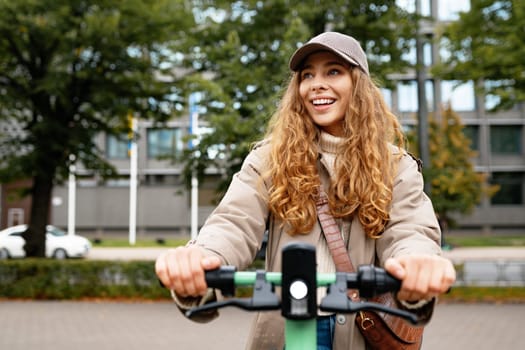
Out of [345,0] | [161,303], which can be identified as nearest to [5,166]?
[161,303]

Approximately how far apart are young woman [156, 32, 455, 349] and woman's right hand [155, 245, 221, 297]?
13cm

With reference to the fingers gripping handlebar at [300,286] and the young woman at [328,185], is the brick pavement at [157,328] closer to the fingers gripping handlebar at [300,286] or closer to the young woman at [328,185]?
the young woman at [328,185]

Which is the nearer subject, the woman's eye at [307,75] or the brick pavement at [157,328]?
the woman's eye at [307,75]

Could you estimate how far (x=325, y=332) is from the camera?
184 centimetres

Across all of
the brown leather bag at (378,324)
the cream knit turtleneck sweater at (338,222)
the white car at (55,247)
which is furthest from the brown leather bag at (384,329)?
the white car at (55,247)

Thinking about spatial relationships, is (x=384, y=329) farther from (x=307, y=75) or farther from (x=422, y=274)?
(x=307, y=75)

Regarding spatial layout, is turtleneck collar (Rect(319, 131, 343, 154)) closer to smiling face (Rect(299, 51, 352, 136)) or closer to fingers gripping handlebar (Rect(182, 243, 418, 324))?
smiling face (Rect(299, 51, 352, 136))

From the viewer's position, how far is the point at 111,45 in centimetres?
1264

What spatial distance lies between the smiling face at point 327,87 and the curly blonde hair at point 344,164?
0.03m

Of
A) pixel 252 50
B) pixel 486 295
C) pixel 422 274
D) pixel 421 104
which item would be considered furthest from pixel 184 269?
pixel 486 295

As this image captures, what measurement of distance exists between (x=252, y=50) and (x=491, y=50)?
4.72 metres

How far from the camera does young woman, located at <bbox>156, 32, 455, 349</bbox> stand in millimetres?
1800

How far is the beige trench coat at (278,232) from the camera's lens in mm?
1738

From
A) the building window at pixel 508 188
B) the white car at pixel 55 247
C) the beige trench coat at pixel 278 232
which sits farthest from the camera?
the building window at pixel 508 188
